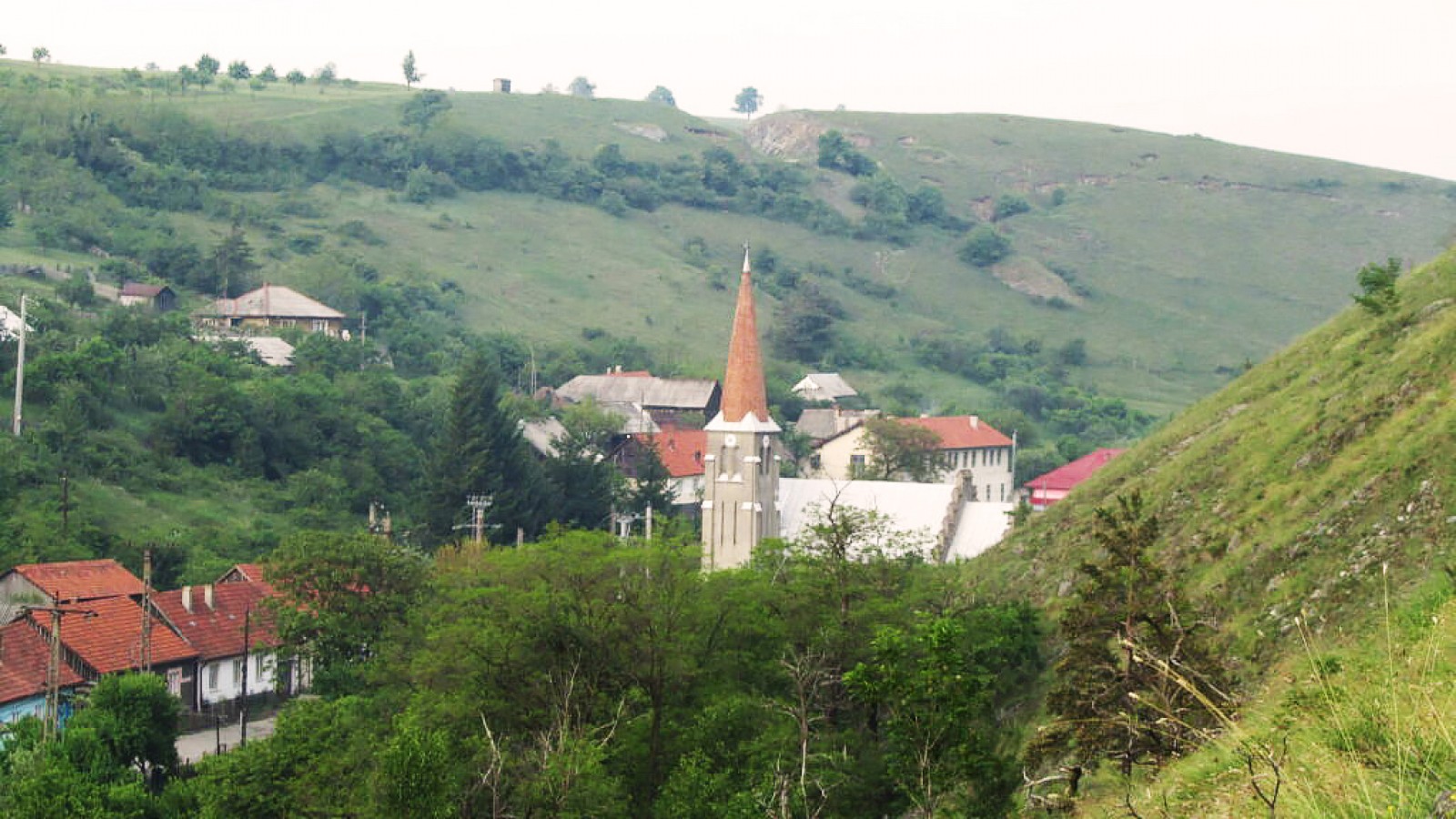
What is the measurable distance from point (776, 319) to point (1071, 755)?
387 feet

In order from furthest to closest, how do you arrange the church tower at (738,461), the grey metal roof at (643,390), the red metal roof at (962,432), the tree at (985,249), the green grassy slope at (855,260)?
the tree at (985,249) < the green grassy slope at (855,260) < the grey metal roof at (643,390) < the red metal roof at (962,432) < the church tower at (738,461)

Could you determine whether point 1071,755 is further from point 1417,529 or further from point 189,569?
point 189,569

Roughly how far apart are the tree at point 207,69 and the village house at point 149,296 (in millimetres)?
Answer: 84554

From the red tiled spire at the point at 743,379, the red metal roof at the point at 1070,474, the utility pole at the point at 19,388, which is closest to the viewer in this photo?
the red tiled spire at the point at 743,379

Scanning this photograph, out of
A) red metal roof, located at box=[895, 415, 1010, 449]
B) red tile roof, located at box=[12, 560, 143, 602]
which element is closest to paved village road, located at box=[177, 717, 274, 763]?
red tile roof, located at box=[12, 560, 143, 602]

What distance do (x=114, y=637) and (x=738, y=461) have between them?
72.6 feet

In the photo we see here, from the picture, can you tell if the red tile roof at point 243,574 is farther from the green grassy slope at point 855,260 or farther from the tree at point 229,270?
the tree at point 229,270

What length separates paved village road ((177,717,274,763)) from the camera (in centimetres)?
3875

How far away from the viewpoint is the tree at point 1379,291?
92.7ft

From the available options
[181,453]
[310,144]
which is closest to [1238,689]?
[181,453]

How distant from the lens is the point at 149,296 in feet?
309

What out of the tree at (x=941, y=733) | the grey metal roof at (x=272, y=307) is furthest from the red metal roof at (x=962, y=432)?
the tree at (x=941, y=733)

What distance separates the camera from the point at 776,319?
136m

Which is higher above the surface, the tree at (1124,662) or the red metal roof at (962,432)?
the tree at (1124,662)
